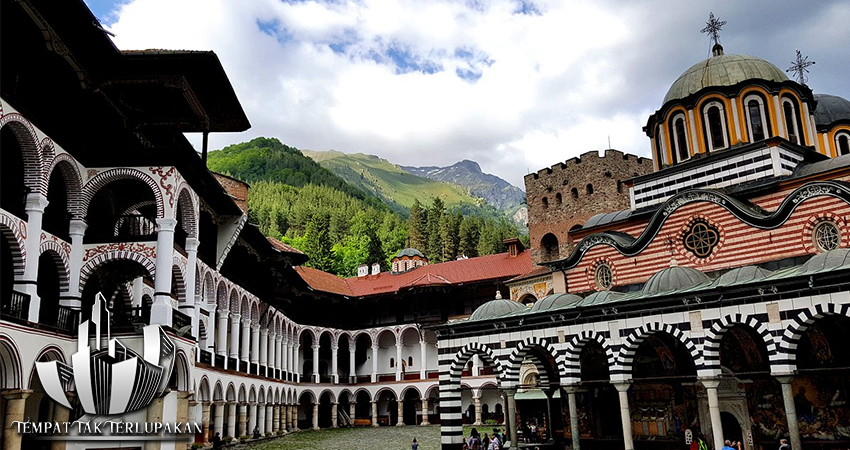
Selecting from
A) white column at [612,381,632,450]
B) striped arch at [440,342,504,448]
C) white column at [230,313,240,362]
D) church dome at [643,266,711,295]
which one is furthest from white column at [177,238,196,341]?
church dome at [643,266,711,295]

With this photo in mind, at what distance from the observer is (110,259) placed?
18.3m

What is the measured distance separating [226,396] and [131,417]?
1452cm

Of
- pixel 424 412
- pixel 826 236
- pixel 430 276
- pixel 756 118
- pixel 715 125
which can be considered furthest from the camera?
pixel 430 276

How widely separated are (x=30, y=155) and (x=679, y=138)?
20.1 metres

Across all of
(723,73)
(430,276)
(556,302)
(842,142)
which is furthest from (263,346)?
(842,142)

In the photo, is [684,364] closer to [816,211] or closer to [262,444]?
[816,211]

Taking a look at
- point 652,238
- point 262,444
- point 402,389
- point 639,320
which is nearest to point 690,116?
point 652,238

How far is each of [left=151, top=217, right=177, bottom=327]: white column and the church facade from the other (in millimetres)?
54

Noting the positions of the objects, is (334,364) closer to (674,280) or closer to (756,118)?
(756,118)

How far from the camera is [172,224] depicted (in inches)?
723

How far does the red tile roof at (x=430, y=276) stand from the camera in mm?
45125

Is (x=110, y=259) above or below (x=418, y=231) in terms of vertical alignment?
below

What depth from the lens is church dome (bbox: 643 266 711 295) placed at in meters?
18.2

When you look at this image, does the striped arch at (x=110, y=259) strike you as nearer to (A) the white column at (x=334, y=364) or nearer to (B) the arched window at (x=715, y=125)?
(B) the arched window at (x=715, y=125)
